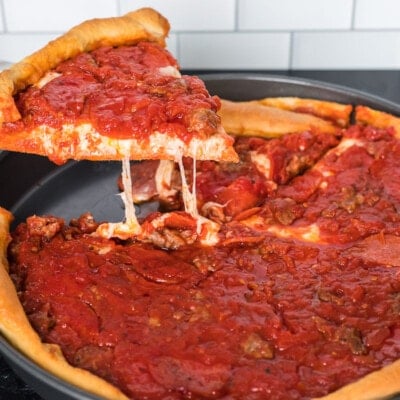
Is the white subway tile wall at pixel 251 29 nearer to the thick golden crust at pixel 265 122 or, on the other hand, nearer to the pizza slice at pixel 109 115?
the thick golden crust at pixel 265 122

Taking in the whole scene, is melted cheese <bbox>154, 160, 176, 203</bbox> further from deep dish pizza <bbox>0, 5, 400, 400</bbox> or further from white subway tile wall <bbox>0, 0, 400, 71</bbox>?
white subway tile wall <bbox>0, 0, 400, 71</bbox>

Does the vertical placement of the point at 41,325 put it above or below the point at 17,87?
below

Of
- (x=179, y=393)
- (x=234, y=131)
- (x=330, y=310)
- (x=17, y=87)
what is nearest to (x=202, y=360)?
(x=179, y=393)

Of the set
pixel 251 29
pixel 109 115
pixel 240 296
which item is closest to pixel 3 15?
pixel 251 29

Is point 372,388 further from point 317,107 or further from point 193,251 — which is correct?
point 317,107

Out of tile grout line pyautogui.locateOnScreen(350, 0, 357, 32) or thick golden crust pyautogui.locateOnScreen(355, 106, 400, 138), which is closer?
thick golden crust pyautogui.locateOnScreen(355, 106, 400, 138)

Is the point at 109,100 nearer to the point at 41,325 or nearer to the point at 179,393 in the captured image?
the point at 41,325

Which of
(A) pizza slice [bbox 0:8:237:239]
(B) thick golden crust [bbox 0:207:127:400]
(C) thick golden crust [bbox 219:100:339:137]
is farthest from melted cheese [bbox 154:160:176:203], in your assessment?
(B) thick golden crust [bbox 0:207:127:400]
